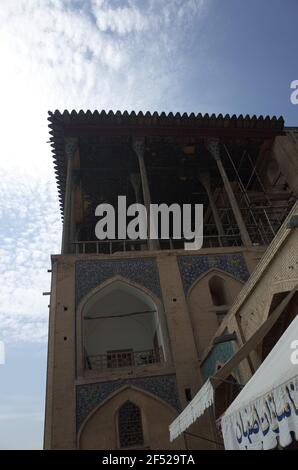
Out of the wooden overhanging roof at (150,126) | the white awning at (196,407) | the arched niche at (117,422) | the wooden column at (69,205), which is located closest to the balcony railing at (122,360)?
the arched niche at (117,422)

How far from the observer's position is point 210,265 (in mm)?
10578

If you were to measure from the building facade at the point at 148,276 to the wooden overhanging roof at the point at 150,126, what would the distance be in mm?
37

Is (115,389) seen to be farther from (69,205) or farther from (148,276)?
(69,205)

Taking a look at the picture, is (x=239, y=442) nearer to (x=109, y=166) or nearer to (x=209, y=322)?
(x=209, y=322)

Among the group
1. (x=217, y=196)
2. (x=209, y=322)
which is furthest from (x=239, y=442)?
(x=217, y=196)

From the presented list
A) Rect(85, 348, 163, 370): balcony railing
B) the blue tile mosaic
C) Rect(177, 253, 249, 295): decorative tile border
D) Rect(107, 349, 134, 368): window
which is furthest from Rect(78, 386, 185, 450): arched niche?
Rect(107, 349, 134, 368): window

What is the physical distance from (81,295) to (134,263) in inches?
69.9

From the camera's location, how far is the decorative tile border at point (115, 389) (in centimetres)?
785

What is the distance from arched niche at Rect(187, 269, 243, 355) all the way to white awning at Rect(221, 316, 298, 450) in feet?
16.8

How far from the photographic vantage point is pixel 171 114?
43.9 ft

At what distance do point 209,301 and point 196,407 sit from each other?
193 inches

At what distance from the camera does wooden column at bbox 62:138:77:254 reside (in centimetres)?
1078
